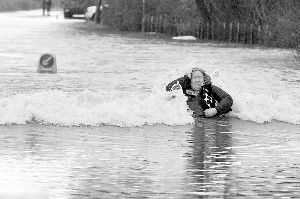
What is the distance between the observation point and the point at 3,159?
472 inches

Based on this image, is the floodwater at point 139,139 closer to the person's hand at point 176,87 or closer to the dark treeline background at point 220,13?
the person's hand at point 176,87

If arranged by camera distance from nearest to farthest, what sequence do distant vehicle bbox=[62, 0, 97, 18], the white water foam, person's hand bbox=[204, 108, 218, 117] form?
1. the white water foam
2. person's hand bbox=[204, 108, 218, 117]
3. distant vehicle bbox=[62, 0, 97, 18]

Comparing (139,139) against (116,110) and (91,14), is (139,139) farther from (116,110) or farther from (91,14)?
(91,14)

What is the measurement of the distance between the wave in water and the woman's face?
0.29 m

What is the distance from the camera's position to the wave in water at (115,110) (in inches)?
631

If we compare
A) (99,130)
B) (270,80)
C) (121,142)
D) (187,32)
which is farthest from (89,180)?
(187,32)

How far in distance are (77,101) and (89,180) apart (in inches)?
261

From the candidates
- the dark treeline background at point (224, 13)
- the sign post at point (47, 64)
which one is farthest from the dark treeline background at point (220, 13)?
the sign post at point (47, 64)

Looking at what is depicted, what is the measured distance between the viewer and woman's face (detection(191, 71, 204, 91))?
16.8 metres

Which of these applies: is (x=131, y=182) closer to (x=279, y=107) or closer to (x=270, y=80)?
(x=279, y=107)

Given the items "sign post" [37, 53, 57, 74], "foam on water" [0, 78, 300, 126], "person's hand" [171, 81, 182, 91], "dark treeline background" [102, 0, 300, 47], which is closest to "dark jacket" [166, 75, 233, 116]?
"foam on water" [0, 78, 300, 126]

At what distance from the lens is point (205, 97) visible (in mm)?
16891

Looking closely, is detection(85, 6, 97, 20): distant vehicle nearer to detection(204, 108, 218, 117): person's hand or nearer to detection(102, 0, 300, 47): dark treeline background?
detection(102, 0, 300, 47): dark treeline background

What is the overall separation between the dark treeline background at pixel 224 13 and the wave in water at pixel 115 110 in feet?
63.4
